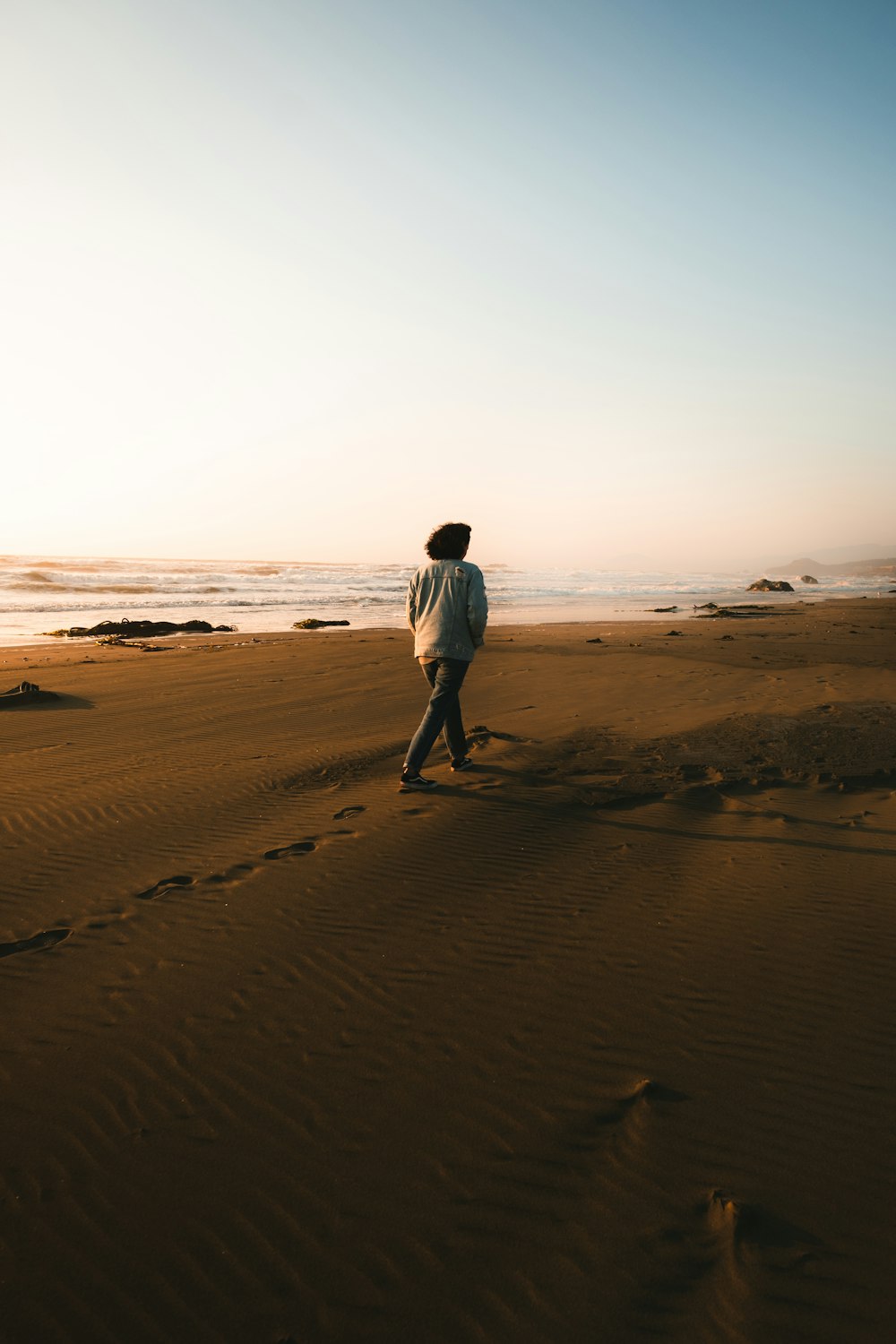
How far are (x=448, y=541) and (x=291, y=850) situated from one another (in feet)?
9.29

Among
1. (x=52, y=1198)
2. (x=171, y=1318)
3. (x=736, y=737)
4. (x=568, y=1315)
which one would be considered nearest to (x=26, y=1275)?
(x=52, y=1198)

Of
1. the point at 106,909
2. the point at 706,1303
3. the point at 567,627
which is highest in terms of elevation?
the point at 567,627

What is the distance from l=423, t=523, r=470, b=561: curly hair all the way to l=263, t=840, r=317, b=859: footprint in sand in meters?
2.58

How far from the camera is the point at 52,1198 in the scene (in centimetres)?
225

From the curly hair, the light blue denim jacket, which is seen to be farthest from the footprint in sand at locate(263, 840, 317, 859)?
the curly hair

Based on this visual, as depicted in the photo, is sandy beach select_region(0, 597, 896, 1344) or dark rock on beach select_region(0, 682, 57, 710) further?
dark rock on beach select_region(0, 682, 57, 710)

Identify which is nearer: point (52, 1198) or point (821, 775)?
point (52, 1198)

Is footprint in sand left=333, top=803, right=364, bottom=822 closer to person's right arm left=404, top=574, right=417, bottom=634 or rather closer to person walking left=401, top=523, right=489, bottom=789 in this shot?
person walking left=401, top=523, right=489, bottom=789

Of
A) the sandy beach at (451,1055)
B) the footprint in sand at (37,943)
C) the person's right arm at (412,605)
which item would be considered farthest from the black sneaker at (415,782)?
the footprint in sand at (37,943)

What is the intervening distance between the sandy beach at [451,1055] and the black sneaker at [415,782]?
0.57 feet

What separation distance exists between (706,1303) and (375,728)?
692cm

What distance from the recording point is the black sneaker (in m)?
6.33

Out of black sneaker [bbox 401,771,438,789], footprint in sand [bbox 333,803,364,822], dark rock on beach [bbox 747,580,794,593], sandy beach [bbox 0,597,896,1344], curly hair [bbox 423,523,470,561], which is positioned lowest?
sandy beach [bbox 0,597,896,1344]

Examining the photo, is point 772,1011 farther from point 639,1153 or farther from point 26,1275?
point 26,1275
